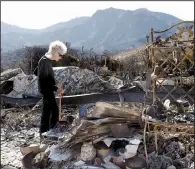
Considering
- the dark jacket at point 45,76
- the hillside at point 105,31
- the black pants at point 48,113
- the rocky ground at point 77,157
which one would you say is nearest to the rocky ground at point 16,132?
the rocky ground at point 77,157

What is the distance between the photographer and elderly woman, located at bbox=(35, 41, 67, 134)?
5.79m

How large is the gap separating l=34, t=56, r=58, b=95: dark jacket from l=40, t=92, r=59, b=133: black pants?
11 centimetres

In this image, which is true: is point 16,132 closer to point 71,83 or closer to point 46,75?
point 46,75

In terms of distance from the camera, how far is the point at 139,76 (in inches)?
440

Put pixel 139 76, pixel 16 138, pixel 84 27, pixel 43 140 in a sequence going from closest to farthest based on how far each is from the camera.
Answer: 1. pixel 43 140
2. pixel 16 138
3. pixel 139 76
4. pixel 84 27

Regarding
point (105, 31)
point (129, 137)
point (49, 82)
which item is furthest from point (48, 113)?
point (105, 31)

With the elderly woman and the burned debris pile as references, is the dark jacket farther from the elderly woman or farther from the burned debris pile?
the burned debris pile

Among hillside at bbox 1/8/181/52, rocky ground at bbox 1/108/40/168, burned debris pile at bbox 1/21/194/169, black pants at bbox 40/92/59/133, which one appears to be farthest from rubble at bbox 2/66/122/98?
hillside at bbox 1/8/181/52

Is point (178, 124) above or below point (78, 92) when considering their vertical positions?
above

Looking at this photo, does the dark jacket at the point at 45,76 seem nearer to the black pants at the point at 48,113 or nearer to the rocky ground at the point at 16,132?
the black pants at the point at 48,113

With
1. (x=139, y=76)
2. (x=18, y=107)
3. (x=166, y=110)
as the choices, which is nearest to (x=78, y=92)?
(x=18, y=107)

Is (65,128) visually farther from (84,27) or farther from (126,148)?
(84,27)

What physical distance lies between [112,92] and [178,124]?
503 centimetres

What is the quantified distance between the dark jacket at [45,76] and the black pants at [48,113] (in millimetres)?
110
